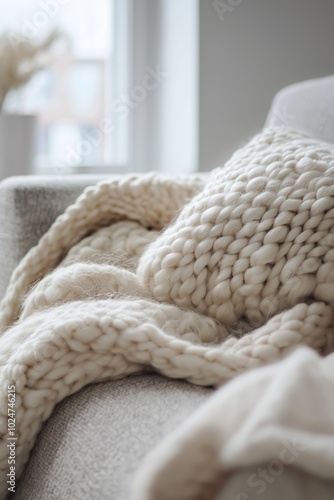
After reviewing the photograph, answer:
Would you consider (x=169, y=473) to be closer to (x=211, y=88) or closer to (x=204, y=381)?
(x=204, y=381)

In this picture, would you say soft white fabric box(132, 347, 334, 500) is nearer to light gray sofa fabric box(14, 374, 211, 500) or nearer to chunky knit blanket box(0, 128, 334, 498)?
light gray sofa fabric box(14, 374, 211, 500)

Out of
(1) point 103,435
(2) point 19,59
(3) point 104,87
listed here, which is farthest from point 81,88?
(1) point 103,435

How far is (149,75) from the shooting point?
7.03ft

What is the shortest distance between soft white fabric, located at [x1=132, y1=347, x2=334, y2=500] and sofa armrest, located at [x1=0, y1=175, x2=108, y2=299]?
0.67 meters

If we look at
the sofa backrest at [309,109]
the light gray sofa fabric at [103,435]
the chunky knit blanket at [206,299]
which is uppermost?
the sofa backrest at [309,109]

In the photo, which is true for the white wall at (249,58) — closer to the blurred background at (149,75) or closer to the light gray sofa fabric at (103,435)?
the blurred background at (149,75)

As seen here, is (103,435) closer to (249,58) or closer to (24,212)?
(24,212)

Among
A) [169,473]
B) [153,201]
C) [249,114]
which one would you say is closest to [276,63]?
[249,114]

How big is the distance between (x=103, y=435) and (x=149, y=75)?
1.71 meters

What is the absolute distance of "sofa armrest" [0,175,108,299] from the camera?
1.03m

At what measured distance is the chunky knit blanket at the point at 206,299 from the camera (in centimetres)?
62

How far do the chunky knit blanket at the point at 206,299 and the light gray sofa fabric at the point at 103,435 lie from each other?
0.6 inches

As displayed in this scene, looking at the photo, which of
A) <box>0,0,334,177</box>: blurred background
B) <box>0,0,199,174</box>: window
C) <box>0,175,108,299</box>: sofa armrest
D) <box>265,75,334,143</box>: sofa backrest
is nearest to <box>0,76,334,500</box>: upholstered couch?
<box>0,175,108,299</box>: sofa armrest

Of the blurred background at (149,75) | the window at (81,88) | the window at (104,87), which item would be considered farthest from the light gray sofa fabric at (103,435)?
the window at (81,88)
